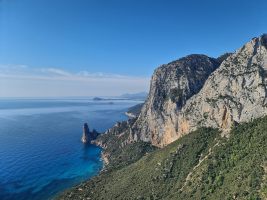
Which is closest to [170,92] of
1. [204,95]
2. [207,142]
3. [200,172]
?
[204,95]

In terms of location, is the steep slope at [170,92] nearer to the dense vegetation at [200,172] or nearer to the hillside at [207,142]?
the hillside at [207,142]

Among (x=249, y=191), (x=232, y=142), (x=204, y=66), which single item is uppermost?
(x=204, y=66)

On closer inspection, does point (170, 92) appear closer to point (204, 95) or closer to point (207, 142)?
point (204, 95)

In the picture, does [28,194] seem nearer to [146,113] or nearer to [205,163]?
[205,163]

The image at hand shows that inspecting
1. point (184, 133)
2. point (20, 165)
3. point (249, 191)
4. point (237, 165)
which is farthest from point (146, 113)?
point (249, 191)

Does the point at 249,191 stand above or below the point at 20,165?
above

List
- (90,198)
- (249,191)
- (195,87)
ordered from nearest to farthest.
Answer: (249,191) < (90,198) < (195,87)

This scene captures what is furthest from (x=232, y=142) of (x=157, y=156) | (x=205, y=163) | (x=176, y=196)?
(x=157, y=156)

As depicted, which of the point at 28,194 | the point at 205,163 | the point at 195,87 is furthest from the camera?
the point at 195,87

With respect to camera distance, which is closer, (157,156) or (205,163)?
(205,163)
